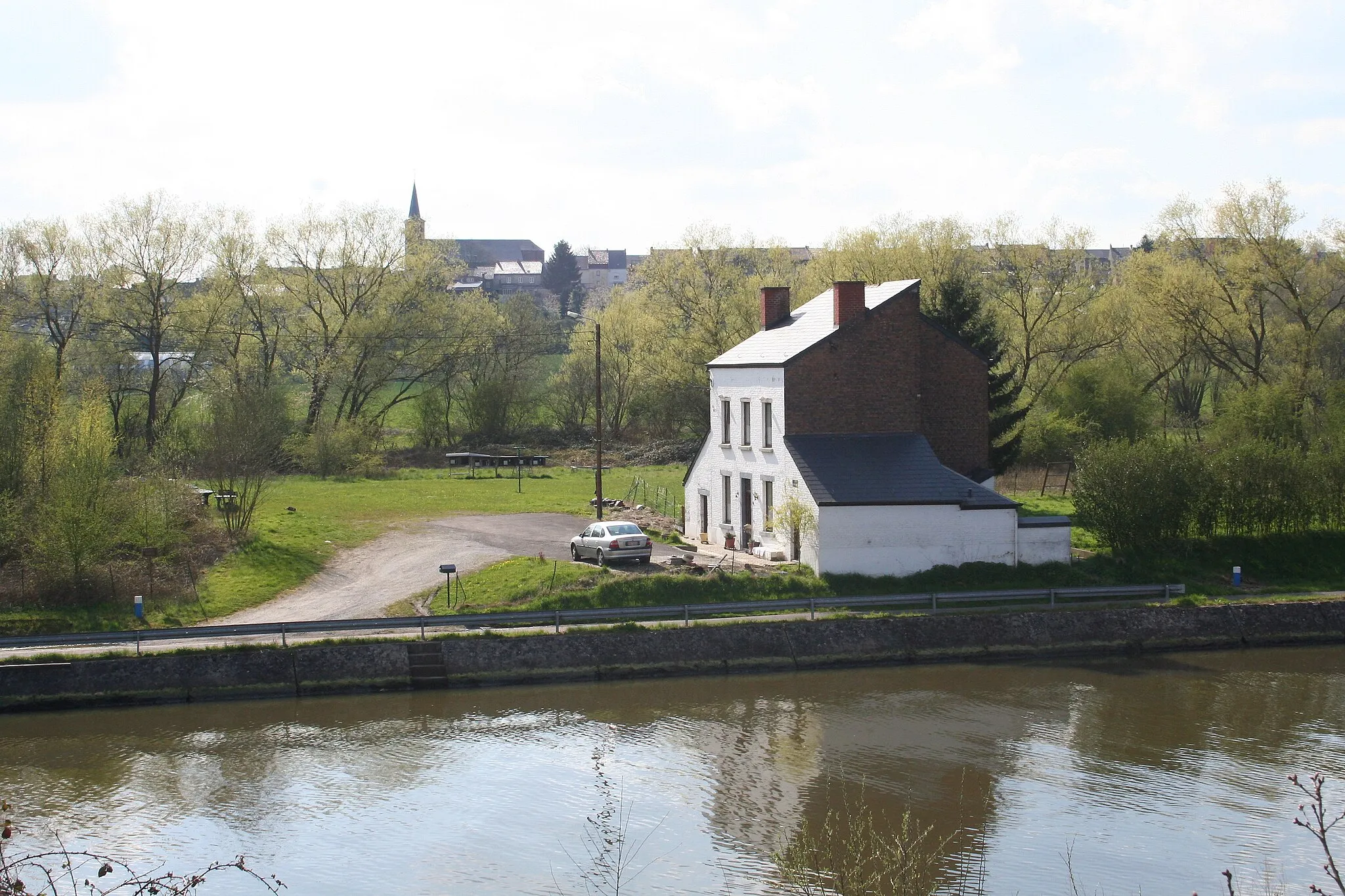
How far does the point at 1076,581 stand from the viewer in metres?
32.8

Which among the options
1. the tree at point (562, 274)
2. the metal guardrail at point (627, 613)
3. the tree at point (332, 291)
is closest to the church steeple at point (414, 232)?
the tree at point (332, 291)

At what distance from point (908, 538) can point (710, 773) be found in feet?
43.2

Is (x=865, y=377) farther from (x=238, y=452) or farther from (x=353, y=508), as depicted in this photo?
(x=353, y=508)

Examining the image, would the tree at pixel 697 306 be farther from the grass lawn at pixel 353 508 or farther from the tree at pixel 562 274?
the tree at pixel 562 274

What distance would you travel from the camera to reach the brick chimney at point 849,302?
35.8m

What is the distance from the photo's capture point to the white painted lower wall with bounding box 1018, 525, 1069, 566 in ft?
109

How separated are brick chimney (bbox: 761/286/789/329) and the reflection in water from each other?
16.2 m

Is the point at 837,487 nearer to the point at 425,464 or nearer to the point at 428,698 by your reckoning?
the point at 428,698

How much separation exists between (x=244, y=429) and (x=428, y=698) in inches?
566

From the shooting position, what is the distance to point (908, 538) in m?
32.4

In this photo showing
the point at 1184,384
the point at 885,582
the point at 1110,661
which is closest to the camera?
the point at 1110,661

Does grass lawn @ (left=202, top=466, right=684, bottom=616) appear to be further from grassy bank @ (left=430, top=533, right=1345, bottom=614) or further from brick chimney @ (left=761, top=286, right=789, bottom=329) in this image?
brick chimney @ (left=761, top=286, right=789, bottom=329)

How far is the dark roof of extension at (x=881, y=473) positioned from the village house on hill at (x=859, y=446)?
4cm

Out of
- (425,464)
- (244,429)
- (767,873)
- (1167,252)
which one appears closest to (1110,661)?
(767,873)
